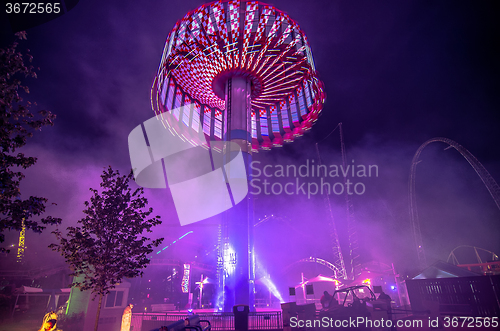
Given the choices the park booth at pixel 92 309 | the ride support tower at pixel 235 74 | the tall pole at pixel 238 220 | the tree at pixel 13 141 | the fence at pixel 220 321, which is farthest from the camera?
the ride support tower at pixel 235 74

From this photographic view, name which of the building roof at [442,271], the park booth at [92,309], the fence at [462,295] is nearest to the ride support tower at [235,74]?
the park booth at [92,309]

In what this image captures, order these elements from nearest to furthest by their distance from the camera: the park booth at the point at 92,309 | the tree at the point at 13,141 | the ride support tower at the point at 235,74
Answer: the tree at the point at 13,141
the park booth at the point at 92,309
the ride support tower at the point at 235,74

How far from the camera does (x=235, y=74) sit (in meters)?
30.2

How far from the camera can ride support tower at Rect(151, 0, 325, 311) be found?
22969mm

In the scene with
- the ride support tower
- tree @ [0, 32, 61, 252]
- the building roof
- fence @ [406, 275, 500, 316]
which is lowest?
fence @ [406, 275, 500, 316]

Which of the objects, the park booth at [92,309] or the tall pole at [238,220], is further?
the tall pole at [238,220]

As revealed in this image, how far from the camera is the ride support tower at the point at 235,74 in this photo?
2297cm

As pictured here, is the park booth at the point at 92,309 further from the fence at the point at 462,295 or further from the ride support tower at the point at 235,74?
the fence at the point at 462,295

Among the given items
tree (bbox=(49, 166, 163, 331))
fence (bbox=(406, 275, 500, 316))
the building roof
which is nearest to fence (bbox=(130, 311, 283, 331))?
tree (bbox=(49, 166, 163, 331))

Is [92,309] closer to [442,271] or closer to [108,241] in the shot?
[108,241]

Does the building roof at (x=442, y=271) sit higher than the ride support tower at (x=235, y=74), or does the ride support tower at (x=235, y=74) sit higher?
the ride support tower at (x=235, y=74)

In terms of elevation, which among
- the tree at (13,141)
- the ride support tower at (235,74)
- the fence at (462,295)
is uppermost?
the ride support tower at (235,74)

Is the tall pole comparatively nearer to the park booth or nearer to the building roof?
the park booth

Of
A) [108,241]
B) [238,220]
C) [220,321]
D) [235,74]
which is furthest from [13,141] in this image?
[235,74]
